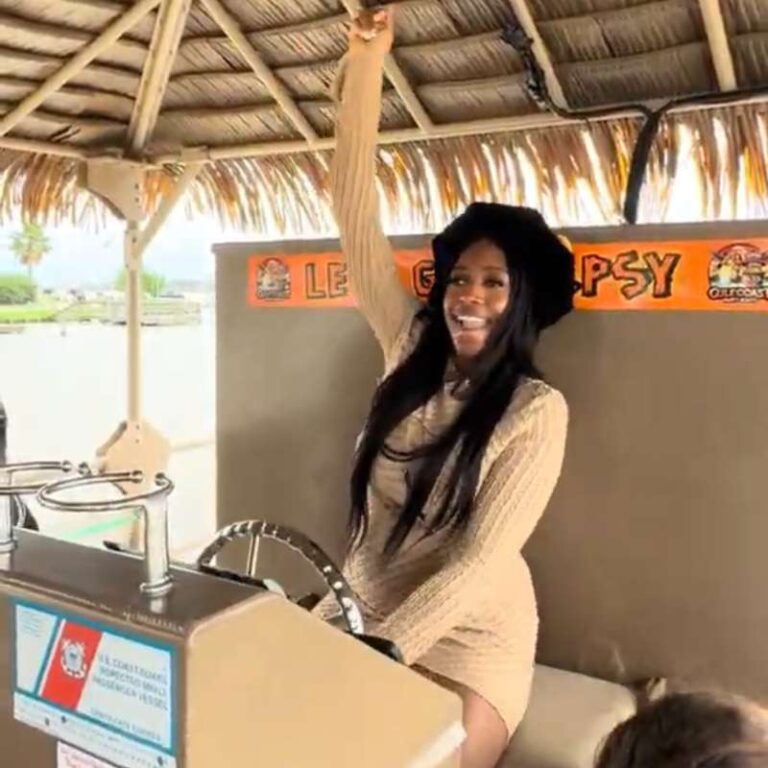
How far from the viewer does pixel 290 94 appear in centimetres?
298

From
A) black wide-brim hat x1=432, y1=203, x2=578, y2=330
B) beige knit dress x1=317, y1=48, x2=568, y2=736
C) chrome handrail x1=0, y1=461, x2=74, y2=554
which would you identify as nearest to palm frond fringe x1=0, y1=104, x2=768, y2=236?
black wide-brim hat x1=432, y1=203, x2=578, y2=330

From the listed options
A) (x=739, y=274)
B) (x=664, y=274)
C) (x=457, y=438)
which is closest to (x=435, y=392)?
(x=457, y=438)

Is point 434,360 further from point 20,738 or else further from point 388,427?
point 20,738

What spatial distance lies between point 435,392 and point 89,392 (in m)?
4.83

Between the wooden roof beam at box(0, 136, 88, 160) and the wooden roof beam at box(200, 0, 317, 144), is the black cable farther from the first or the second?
the wooden roof beam at box(0, 136, 88, 160)

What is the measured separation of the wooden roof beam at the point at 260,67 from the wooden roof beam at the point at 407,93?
0.38m

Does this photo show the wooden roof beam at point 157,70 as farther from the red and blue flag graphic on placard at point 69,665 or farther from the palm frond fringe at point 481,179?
the red and blue flag graphic on placard at point 69,665

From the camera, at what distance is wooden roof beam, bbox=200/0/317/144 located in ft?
9.07

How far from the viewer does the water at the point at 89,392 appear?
5.11 metres

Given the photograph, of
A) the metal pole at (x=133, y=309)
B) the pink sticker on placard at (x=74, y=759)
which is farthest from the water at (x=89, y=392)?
the pink sticker on placard at (x=74, y=759)

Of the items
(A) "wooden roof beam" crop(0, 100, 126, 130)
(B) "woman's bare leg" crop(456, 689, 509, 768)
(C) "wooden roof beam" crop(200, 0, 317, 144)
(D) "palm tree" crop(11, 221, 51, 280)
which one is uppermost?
(C) "wooden roof beam" crop(200, 0, 317, 144)

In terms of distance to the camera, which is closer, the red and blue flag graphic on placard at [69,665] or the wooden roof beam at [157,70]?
the red and blue flag graphic on placard at [69,665]

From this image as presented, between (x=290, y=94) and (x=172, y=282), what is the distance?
41.6 inches

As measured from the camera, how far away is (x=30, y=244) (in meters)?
3.35
